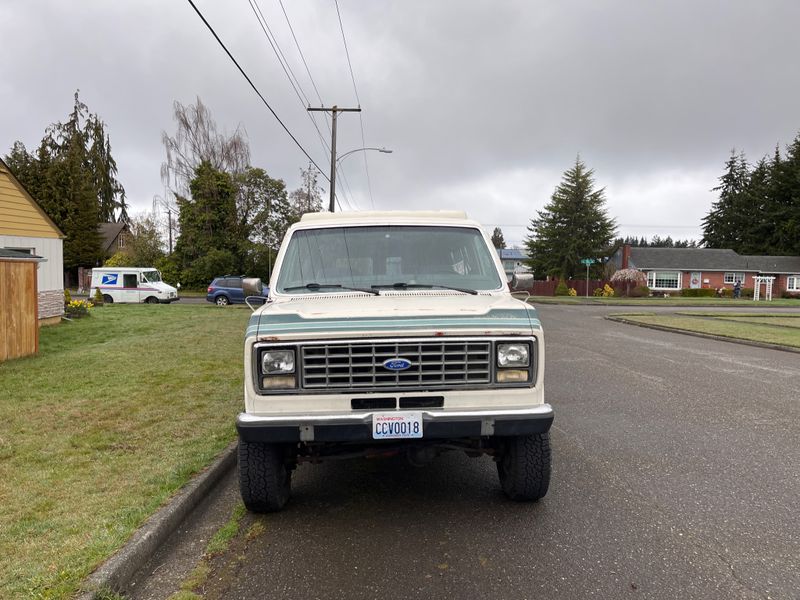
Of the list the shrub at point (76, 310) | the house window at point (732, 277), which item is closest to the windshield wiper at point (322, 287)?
the shrub at point (76, 310)

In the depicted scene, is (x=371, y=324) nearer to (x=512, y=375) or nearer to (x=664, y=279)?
(x=512, y=375)

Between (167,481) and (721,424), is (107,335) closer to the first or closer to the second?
(167,481)

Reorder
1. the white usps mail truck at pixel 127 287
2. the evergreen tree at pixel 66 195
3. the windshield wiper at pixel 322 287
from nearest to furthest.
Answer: the windshield wiper at pixel 322 287
the white usps mail truck at pixel 127 287
the evergreen tree at pixel 66 195

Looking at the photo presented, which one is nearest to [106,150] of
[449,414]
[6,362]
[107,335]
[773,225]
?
[107,335]

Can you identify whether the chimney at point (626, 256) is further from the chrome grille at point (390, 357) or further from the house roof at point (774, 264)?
the chrome grille at point (390, 357)

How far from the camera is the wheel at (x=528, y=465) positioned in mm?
3678

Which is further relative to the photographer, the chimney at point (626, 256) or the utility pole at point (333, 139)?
the chimney at point (626, 256)

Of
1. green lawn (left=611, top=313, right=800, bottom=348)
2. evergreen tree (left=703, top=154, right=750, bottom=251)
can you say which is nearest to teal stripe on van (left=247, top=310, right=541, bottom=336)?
green lawn (left=611, top=313, right=800, bottom=348)

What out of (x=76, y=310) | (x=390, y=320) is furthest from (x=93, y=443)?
(x=76, y=310)

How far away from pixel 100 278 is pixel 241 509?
29966 mm

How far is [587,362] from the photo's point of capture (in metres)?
10.6

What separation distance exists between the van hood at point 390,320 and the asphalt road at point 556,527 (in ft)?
4.25

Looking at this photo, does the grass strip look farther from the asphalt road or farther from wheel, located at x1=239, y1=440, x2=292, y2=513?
wheel, located at x1=239, y1=440, x2=292, y2=513

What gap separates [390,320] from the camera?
3.36 meters
